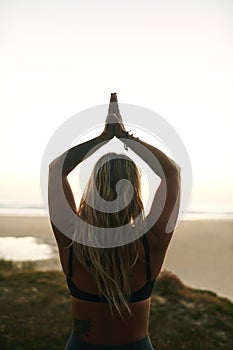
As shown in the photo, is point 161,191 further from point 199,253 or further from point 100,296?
point 199,253

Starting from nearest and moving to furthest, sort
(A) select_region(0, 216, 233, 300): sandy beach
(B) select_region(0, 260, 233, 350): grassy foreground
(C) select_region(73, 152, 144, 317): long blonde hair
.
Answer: (C) select_region(73, 152, 144, 317): long blonde hair
(B) select_region(0, 260, 233, 350): grassy foreground
(A) select_region(0, 216, 233, 300): sandy beach

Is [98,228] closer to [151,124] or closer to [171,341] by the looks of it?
[151,124]

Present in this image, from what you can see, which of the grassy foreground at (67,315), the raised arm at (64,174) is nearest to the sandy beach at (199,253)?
the grassy foreground at (67,315)

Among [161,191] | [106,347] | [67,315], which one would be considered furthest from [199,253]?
[161,191]

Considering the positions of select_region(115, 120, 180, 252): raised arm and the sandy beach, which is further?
the sandy beach

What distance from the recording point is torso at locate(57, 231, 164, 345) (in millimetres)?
1210

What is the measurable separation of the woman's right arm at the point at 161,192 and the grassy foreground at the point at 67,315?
562cm

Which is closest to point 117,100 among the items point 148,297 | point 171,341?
point 148,297

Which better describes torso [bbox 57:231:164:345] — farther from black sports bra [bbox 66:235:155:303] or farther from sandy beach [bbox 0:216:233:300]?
sandy beach [bbox 0:216:233:300]

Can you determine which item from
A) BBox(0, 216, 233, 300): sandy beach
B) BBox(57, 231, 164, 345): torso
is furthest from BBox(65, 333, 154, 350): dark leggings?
BBox(0, 216, 233, 300): sandy beach

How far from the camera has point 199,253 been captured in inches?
352

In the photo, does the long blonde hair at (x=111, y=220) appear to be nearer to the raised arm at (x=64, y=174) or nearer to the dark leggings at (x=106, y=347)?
the raised arm at (x=64, y=174)

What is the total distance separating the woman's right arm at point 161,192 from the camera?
1.17 meters

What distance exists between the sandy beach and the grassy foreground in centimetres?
36
